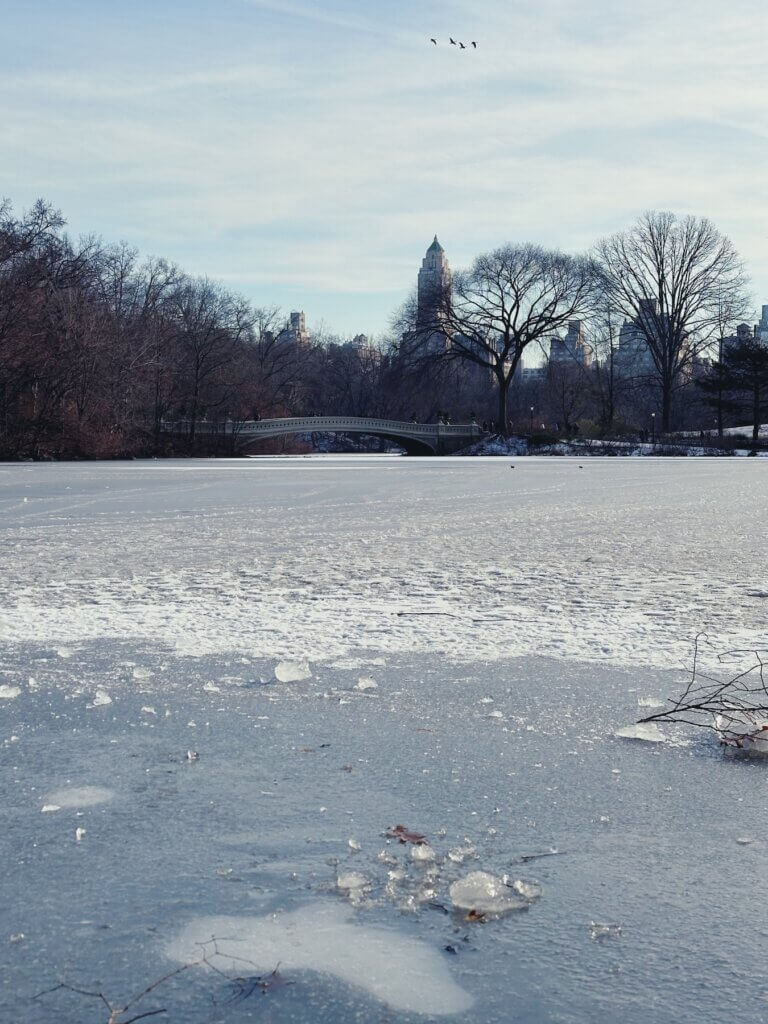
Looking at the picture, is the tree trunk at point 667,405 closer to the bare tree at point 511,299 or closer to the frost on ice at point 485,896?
the bare tree at point 511,299

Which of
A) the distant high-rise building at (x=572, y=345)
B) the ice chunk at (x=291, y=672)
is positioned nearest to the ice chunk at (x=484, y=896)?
the ice chunk at (x=291, y=672)

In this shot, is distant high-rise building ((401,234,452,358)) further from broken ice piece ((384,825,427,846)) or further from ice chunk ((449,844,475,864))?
ice chunk ((449,844,475,864))

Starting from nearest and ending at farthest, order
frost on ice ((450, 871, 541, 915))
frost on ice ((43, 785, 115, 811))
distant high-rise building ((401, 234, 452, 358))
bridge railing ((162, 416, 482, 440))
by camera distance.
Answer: frost on ice ((450, 871, 541, 915)) < frost on ice ((43, 785, 115, 811)) < bridge railing ((162, 416, 482, 440)) < distant high-rise building ((401, 234, 452, 358))

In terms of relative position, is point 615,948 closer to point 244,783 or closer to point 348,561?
point 244,783

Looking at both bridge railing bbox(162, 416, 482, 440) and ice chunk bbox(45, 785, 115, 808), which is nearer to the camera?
ice chunk bbox(45, 785, 115, 808)

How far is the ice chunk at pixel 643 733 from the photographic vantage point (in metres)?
3.38

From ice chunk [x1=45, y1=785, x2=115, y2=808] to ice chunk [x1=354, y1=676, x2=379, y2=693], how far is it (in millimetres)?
1365

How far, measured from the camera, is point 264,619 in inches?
221

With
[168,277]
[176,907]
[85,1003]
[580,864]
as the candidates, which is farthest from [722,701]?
[168,277]

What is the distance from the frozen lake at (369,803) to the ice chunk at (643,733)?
43mm

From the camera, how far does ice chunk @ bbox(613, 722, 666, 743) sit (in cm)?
338

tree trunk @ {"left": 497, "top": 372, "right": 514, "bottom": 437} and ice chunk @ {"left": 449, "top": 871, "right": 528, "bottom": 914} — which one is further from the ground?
tree trunk @ {"left": 497, "top": 372, "right": 514, "bottom": 437}

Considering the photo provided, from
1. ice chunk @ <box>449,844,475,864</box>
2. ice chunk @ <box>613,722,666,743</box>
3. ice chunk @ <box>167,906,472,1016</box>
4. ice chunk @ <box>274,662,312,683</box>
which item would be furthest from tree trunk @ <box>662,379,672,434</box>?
ice chunk @ <box>167,906,472,1016</box>

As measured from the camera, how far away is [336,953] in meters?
1.97
